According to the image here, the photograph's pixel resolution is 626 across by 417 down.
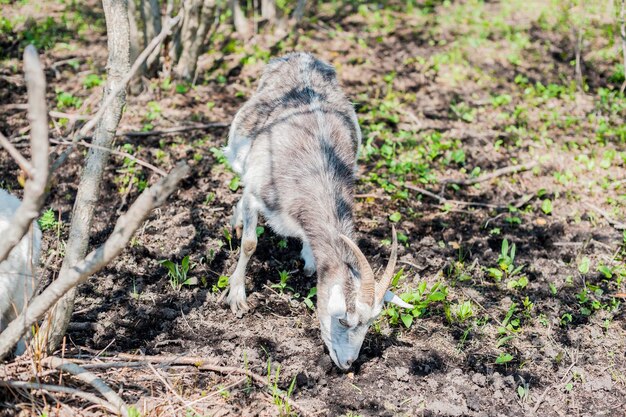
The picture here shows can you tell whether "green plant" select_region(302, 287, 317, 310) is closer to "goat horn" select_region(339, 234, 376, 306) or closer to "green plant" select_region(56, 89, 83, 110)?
"goat horn" select_region(339, 234, 376, 306)

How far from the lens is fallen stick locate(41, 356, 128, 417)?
140 inches

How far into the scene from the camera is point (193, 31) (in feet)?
25.6

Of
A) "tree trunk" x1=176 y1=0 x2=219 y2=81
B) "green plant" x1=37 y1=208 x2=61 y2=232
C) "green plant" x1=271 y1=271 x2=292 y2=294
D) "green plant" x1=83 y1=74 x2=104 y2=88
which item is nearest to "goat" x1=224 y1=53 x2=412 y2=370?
"green plant" x1=271 y1=271 x2=292 y2=294

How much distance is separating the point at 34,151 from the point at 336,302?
2.17 meters

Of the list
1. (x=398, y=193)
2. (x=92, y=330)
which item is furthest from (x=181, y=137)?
(x=92, y=330)

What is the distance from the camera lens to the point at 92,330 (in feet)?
14.8

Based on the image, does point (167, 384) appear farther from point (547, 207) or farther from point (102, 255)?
point (547, 207)

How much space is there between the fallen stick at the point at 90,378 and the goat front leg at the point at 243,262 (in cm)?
141

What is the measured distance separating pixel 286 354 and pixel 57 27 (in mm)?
6927

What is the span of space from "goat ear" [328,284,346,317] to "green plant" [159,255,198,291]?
1293 mm

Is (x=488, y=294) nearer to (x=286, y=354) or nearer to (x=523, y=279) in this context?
(x=523, y=279)

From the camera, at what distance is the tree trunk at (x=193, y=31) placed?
766cm

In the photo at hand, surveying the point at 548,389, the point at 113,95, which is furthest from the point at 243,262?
the point at 548,389

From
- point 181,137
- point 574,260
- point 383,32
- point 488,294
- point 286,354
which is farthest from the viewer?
point 383,32
